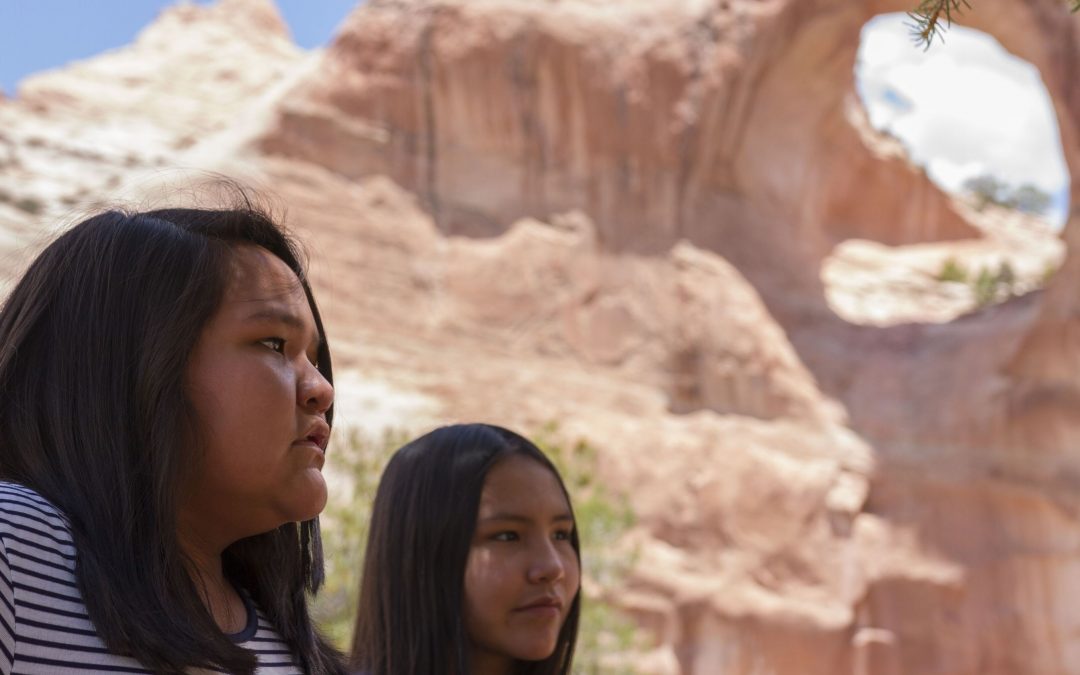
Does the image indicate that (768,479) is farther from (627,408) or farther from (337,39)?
(337,39)

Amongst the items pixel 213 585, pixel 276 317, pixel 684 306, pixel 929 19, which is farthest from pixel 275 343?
pixel 684 306

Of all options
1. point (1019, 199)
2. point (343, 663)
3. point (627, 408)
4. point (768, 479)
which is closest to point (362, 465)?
point (627, 408)

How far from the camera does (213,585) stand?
1412 mm

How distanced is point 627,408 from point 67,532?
10073 millimetres

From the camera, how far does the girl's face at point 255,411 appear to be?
4.31ft

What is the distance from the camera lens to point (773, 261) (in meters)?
12.5

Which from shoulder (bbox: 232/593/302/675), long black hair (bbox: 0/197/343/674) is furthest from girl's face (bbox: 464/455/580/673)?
long black hair (bbox: 0/197/343/674)

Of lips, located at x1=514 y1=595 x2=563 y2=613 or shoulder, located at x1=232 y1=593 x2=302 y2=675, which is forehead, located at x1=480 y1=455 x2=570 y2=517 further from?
shoulder, located at x1=232 y1=593 x2=302 y2=675

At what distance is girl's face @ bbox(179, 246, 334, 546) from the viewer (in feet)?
4.31

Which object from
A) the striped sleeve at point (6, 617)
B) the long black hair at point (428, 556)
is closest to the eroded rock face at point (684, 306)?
the long black hair at point (428, 556)

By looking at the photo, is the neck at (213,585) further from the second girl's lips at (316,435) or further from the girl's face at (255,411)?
the second girl's lips at (316,435)

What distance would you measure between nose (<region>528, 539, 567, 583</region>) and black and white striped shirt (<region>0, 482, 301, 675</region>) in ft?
4.11

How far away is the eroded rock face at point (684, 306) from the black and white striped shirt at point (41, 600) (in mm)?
8998

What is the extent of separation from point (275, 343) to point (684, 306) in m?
10.4
